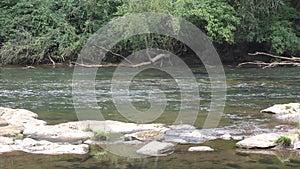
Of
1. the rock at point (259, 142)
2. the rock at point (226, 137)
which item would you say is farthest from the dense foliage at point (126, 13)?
the rock at point (259, 142)

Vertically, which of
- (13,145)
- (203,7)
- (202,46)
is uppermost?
(203,7)

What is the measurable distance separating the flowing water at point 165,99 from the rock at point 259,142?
207 mm

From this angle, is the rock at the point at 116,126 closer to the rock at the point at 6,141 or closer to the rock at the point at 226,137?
the rock at the point at 226,137

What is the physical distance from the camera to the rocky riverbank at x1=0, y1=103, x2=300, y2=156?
862cm

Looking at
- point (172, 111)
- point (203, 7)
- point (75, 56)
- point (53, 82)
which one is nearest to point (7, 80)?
point (53, 82)

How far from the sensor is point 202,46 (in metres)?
26.3

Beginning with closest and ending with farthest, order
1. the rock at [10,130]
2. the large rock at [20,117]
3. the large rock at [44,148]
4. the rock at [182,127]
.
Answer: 1. the large rock at [44,148]
2. the rock at [10,130]
3. the rock at [182,127]
4. the large rock at [20,117]

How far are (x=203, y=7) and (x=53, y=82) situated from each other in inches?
378

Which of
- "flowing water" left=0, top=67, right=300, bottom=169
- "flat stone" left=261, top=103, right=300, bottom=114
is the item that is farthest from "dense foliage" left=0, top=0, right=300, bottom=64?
"flat stone" left=261, top=103, right=300, bottom=114

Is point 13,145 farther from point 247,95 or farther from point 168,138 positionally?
point 247,95

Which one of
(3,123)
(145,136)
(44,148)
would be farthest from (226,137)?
(3,123)

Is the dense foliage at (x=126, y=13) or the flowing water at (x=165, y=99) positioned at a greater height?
the dense foliage at (x=126, y=13)

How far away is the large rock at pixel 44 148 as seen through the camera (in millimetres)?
8461

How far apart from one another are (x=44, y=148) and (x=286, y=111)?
611 cm
